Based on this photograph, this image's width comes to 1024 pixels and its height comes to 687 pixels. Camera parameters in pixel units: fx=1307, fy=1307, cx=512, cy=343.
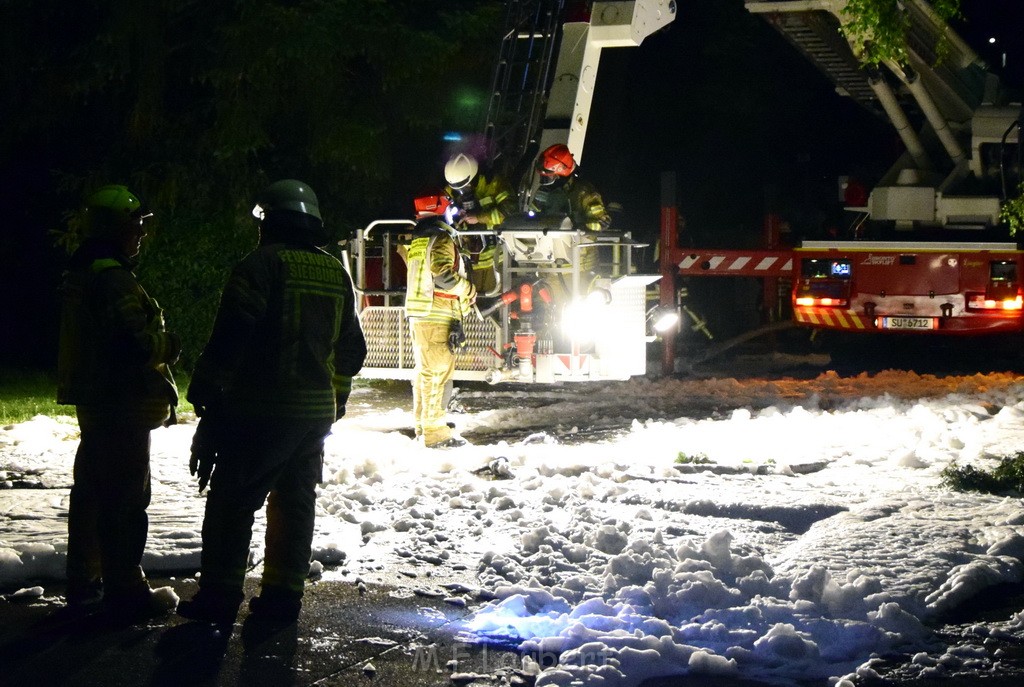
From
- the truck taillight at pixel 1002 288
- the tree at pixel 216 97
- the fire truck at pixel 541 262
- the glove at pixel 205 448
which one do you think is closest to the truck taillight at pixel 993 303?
the truck taillight at pixel 1002 288

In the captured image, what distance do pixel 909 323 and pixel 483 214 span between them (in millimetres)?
4832

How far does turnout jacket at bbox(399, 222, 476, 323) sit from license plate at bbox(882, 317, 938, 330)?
543 centimetres

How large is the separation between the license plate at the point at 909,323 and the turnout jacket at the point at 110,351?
9.60 m

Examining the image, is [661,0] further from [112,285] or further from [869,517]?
[112,285]

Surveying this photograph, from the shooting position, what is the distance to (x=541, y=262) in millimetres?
10938

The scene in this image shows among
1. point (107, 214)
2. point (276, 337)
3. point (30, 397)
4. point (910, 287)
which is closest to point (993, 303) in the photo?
point (910, 287)

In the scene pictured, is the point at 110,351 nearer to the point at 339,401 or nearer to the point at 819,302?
the point at 339,401

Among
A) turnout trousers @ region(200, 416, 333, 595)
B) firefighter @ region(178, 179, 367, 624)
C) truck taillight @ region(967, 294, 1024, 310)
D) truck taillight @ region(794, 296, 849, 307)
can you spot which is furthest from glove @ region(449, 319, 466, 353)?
truck taillight @ region(967, 294, 1024, 310)

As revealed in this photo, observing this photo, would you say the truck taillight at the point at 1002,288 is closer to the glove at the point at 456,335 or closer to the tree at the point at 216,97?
the glove at the point at 456,335

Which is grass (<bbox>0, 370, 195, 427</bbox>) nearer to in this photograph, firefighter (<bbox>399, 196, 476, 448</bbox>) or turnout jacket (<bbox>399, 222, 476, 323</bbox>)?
firefighter (<bbox>399, 196, 476, 448</bbox>)

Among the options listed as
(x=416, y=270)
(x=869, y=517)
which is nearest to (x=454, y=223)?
(x=416, y=270)

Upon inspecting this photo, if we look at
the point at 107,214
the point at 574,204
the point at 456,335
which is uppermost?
the point at 574,204

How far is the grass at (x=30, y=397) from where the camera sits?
11.4m

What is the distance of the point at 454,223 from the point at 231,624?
6.15 meters
